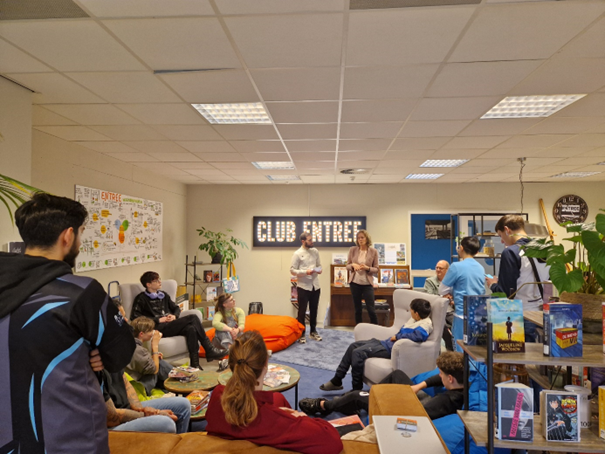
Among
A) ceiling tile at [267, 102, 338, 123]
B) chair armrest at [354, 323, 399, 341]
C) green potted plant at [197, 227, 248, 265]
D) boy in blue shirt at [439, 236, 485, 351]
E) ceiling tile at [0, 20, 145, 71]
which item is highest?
ceiling tile at [0, 20, 145, 71]

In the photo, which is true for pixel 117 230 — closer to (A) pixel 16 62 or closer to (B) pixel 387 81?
(A) pixel 16 62

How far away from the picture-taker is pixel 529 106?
132 inches

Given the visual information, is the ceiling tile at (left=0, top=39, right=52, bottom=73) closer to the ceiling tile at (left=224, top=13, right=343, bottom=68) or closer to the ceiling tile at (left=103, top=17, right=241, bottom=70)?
the ceiling tile at (left=103, top=17, right=241, bottom=70)

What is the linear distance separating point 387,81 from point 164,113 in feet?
6.50

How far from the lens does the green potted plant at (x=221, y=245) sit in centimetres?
721

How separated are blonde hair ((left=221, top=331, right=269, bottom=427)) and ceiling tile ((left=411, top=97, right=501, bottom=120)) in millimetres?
2334

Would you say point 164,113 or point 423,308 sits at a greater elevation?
point 164,113

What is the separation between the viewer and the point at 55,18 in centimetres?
201

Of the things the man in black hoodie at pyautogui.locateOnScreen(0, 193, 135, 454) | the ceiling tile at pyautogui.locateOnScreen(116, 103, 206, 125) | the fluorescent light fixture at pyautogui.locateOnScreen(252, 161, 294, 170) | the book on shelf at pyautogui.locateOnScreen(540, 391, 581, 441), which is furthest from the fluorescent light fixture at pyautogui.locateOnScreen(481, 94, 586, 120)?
the man in black hoodie at pyautogui.locateOnScreen(0, 193, 135, 454)

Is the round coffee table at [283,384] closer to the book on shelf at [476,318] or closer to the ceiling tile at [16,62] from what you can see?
the book on shelf at [476,318]

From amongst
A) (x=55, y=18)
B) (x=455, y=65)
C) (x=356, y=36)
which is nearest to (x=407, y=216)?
(x=455, y=65)

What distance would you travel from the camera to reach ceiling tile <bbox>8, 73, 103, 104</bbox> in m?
2.74

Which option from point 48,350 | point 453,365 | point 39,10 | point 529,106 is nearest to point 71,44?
point 39,10

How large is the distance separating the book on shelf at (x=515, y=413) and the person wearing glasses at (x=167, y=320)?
11.7ft
